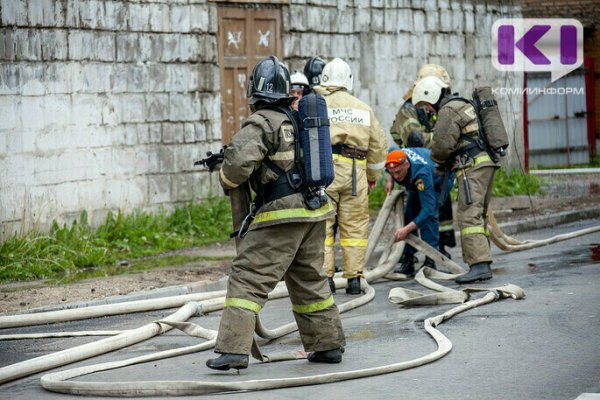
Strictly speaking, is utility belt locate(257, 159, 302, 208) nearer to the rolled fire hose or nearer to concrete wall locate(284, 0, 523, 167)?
the rolled fire hose

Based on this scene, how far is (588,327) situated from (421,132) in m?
4.54

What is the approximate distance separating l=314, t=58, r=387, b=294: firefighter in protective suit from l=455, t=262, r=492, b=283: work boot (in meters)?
1.00

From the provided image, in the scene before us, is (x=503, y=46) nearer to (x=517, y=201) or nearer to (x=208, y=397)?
(x=517, y=201)

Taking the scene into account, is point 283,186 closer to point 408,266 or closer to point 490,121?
point 490,121

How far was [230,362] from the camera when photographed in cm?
659

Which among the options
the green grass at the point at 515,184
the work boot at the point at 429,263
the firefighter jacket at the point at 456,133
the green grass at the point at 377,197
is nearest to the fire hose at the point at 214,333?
the work boot at the point at 429,263

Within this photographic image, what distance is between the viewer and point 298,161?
6.93m

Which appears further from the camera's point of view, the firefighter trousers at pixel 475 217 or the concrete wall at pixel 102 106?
the concrete wall at pixel 102 106

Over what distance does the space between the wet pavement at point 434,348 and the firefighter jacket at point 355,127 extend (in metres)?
1.22

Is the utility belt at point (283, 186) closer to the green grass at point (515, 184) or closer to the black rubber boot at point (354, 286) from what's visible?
the black rubber boot at point (354, 286)

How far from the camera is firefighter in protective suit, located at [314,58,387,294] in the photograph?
977 cm

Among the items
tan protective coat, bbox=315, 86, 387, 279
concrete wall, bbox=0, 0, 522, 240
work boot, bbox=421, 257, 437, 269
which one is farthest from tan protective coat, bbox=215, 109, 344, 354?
concrete wall, bbox=0, 0, 522, 240

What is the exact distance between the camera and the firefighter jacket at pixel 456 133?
1024cm

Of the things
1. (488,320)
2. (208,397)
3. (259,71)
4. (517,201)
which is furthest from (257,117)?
(517,201)
